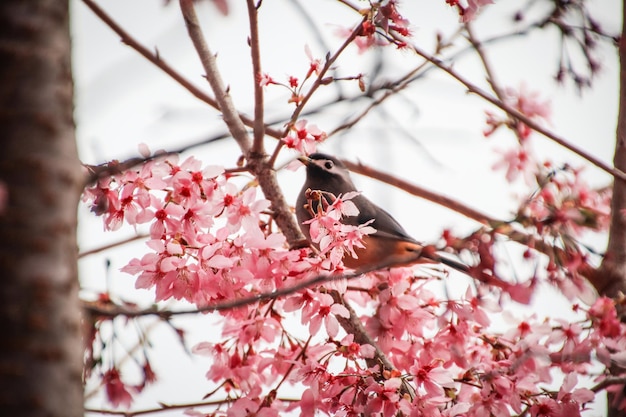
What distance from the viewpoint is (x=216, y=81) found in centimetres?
326

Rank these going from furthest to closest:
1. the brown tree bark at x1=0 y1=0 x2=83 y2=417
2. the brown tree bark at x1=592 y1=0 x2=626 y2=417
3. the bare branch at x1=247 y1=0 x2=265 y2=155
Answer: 1. the brown tree bark at x1=592 y1=0 x2=626 y2=417
2. the bare branch at x1=247 y1=0 x2=265 y2=155
3. the brown tree bark at x1=0 y1=0 x2=83 y2=417

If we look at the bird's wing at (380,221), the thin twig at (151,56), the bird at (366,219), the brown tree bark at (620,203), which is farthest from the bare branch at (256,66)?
the brown tree bark at (620,203)

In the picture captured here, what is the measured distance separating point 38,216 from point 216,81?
2148mm

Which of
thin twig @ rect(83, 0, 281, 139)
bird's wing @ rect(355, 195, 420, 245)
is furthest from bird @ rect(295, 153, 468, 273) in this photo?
thin twig @ rect(83, 0, 281, 139)

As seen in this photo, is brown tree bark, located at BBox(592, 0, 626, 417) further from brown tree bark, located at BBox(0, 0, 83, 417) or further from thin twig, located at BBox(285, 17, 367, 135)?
brown tree bark, located at BBox(0, 0, 83, 417)

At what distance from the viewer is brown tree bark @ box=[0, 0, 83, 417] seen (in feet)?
3.81

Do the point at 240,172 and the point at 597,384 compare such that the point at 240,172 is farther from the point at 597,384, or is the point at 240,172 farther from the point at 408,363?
the point at 597,384

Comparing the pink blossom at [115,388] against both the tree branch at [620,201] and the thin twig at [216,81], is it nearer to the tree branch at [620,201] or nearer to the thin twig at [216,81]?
the thin twig at [216,81]

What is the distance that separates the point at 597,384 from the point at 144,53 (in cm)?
289

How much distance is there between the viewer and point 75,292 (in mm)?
1286

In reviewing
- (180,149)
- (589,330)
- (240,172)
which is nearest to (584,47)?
(589,330)

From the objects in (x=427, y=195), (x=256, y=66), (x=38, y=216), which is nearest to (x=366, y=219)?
(x=427, y=195)

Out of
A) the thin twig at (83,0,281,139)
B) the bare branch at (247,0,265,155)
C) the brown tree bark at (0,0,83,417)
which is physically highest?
the thin twig at (83,0,281,139)

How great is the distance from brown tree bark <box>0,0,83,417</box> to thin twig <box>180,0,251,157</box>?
1873mm
